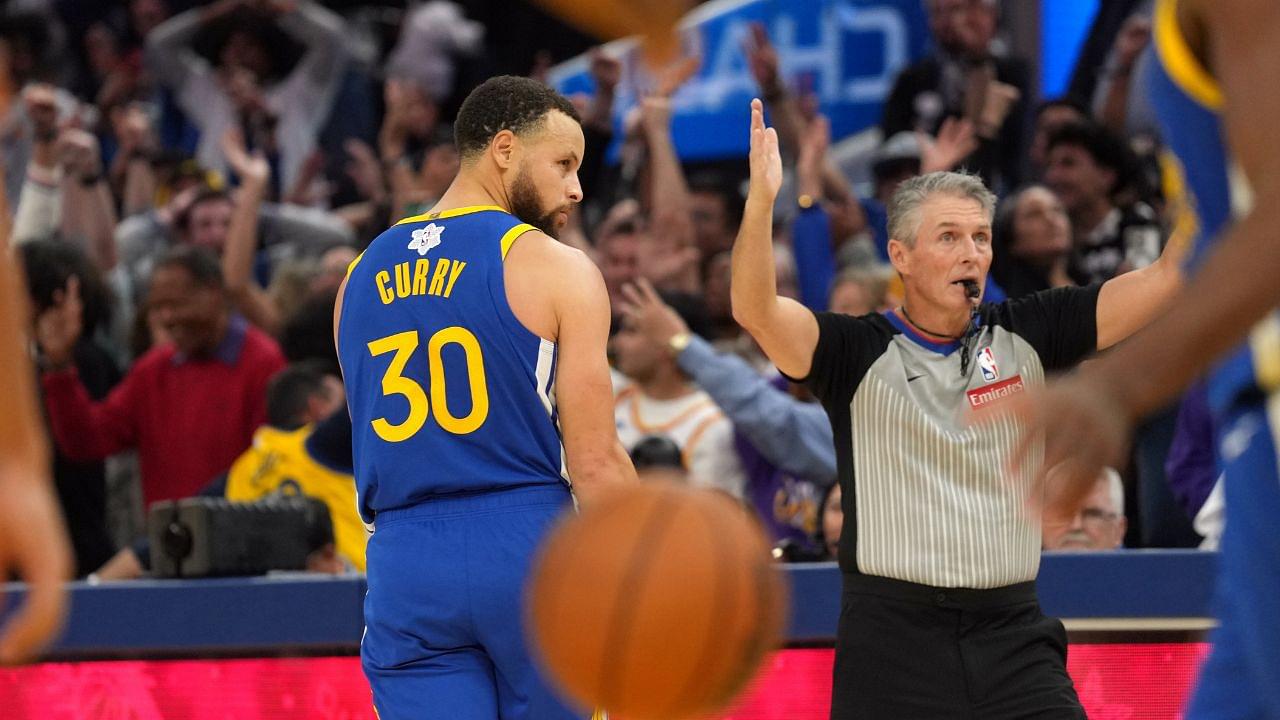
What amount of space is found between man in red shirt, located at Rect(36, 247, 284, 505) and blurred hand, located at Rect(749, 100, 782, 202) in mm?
4227

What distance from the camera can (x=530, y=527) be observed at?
443 centimetres

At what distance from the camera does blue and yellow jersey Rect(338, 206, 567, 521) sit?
444cm

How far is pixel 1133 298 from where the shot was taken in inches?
203

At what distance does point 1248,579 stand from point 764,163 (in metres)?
2.86

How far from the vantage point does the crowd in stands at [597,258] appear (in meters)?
7.43

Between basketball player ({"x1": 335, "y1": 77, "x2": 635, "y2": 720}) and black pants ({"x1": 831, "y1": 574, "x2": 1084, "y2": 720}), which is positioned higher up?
basketball player ({"x1": 335, "y1": 77, "x2": 635, "y2": 720})

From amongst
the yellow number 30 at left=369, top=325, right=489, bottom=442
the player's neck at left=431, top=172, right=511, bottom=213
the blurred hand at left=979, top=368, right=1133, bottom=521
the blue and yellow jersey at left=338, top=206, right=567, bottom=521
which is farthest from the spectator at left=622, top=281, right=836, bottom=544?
the blurred hand at left=979, top=368, right=1133, bottom=521

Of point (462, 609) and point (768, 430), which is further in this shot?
point (768, 430)

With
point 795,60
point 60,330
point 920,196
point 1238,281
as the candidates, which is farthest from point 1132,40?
point 1238,281

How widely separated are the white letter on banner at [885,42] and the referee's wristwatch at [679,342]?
4.57 m

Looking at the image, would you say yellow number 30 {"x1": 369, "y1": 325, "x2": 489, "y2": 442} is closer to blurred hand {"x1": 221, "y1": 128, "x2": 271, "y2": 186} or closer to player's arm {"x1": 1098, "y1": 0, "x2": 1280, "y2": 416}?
player's arm {"x1": 1098, "y1": 0, "x2": 1280, "y2": 416}

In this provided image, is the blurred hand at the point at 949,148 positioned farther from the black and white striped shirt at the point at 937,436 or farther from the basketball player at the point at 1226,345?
the basketball player at the point at 1226,345

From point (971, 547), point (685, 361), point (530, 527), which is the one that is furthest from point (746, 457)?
point (530, 527)

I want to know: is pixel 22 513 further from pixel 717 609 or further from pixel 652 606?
pixel 717 609
